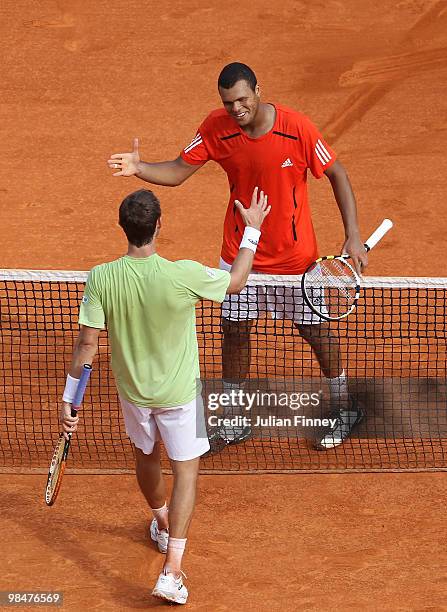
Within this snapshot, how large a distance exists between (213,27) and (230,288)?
8.09m

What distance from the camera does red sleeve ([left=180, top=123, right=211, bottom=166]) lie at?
7609 millimetres

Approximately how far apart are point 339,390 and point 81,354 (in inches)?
101

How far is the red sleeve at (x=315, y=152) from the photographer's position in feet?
24.4

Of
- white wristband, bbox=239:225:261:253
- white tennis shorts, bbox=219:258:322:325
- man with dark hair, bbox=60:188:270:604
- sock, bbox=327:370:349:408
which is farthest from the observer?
sock, bbox=327:370:349:408

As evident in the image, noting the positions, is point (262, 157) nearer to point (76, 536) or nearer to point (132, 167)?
point (132, 167)

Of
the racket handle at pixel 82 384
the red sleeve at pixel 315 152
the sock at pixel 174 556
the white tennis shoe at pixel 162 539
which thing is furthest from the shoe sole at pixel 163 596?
the red sleeve at pixel 315 152

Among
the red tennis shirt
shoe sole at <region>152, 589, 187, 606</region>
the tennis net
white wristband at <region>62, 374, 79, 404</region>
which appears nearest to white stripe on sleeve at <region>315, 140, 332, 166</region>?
the red tennis shirt

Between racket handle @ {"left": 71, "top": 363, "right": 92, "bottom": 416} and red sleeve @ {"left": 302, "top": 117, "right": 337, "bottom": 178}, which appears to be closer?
racket handle @ {"left": 71, "top": 363, "right": 92, "bottom": 416}

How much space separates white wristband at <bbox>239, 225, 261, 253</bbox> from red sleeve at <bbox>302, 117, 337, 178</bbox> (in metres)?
1.15

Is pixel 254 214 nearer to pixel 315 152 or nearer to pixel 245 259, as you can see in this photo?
pixel 245 259

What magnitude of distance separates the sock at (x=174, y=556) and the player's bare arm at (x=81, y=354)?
0.86 meters

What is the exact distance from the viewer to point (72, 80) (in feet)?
42.8

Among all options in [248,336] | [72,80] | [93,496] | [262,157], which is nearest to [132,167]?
[262,157]

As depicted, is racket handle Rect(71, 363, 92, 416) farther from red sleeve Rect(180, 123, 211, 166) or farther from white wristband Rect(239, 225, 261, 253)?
red sleeve Rect(180, 123, 211, 166)
